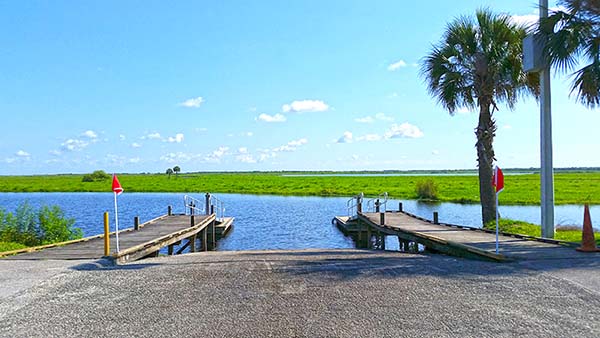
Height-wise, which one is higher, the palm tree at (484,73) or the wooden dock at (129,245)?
the palm tree at (484,73)

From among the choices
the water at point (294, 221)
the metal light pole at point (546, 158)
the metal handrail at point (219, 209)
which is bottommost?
the water at point (294, 221)

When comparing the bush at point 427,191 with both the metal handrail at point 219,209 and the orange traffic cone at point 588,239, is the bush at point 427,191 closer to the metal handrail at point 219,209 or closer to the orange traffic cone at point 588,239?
the metal handrail at point 219,209

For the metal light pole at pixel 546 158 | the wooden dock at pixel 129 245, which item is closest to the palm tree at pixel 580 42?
the metal light pole at pixel 546 158

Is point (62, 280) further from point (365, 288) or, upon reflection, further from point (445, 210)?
point (445, 210)

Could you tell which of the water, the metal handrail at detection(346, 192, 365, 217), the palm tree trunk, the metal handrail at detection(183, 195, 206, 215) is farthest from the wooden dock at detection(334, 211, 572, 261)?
the metal handrail at detection(183, 195, 206, 215)

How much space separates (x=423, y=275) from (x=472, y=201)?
38211 millimetres

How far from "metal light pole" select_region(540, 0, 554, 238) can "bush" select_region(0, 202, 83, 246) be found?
16.4 metres

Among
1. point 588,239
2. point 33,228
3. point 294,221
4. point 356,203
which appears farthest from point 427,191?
point 588,239

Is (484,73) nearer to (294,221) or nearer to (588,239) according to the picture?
(588,239)

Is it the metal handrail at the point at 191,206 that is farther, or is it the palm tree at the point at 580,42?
the metal handrail at the point at 191,206

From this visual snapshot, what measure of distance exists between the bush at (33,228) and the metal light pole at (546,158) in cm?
1643

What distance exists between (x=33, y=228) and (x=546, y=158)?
705 inches

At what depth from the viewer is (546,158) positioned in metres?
14.3

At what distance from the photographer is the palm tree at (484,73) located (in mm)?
19031
